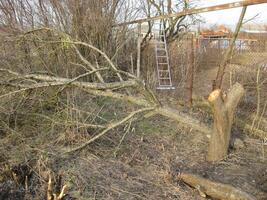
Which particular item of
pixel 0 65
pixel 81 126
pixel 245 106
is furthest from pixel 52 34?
pixel 245 106

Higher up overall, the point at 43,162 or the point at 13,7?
the point at 13,7

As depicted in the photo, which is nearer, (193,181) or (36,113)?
(193,181)

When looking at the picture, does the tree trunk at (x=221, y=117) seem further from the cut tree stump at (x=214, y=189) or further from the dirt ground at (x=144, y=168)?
the cut tree stump at (x=214, y=189)

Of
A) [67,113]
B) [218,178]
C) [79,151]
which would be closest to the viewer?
[218,178]

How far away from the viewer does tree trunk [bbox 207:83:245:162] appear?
4508 millimetres

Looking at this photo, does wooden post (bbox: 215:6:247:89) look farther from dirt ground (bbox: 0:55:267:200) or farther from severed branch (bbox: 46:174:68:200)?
severed branch (bbox: 46:174:68:200)

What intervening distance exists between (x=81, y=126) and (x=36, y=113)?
2.89ft

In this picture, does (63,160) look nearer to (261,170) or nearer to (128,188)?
(128,188)

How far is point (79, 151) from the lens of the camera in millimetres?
4637

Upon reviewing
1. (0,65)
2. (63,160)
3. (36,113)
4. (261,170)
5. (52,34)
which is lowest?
(261,170)

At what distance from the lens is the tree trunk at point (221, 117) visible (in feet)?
14.8

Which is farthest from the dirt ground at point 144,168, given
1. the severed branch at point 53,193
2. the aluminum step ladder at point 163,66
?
the aluminum step ladder at point 163,66

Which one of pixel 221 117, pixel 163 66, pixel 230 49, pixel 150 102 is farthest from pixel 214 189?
pixel 163 66

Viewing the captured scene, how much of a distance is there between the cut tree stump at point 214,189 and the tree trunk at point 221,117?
81 cm
